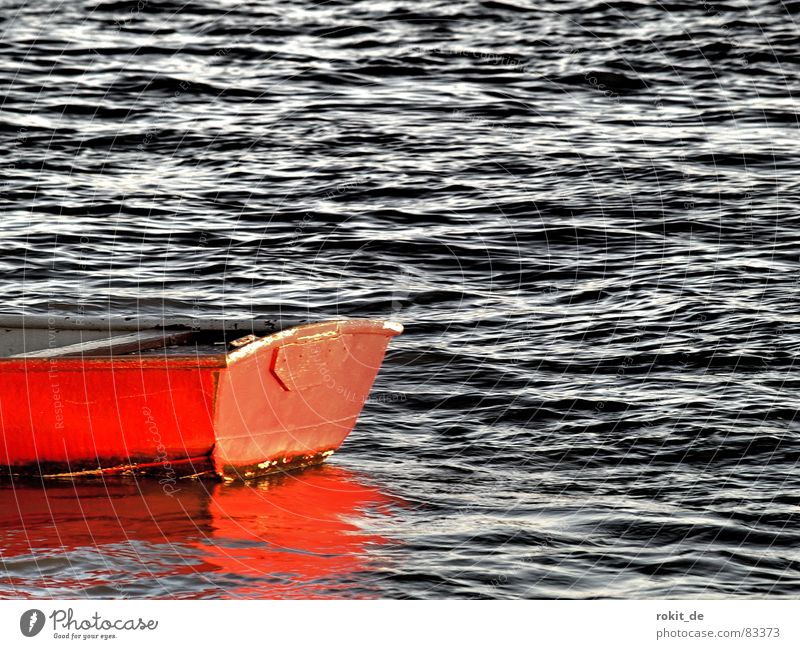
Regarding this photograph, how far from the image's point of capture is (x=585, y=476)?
33.4 ft

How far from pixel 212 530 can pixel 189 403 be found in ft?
3.12

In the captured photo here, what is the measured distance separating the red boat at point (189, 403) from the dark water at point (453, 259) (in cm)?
27

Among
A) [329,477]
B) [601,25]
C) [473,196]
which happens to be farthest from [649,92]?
[329,477]

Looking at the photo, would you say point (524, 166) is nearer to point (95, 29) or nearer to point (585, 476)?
point (585, 476)

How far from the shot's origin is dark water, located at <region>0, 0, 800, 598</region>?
8789mm
